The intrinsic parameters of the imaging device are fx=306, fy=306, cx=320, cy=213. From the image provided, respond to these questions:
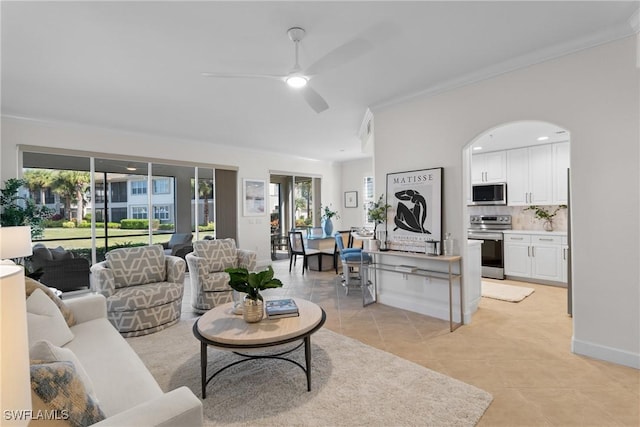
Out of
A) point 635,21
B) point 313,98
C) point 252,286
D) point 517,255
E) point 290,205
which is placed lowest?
point 517,255

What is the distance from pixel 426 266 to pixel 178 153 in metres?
5.07

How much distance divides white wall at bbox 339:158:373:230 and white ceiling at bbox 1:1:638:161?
4.42m

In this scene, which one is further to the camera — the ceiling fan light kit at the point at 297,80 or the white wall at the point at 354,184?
the white wall at the point at 354,184

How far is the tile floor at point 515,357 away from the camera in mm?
1992

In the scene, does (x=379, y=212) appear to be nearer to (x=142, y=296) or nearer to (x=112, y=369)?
(x=142, y=296)

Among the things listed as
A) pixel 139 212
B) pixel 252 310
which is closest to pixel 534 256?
pixel 252 310

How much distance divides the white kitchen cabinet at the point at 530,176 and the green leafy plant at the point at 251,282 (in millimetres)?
5266

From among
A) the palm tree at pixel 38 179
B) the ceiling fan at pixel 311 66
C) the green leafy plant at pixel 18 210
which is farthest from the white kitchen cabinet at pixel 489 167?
the palm tree at pixel 38 179

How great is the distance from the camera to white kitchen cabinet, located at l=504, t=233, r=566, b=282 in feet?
16.5

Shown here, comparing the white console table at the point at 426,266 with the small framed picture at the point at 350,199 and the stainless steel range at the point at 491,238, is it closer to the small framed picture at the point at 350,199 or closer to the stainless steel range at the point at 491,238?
the stainless steel range at the point at 491,238

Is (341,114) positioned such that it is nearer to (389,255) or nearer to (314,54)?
(314,54)

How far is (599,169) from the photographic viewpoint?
261 cm

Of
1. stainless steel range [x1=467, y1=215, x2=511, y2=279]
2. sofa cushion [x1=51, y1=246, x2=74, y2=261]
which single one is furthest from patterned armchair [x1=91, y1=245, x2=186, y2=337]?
stainless steel range [x1=467, y1=215, x2=511, y2=279]

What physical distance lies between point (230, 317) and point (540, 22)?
342 centimetres
